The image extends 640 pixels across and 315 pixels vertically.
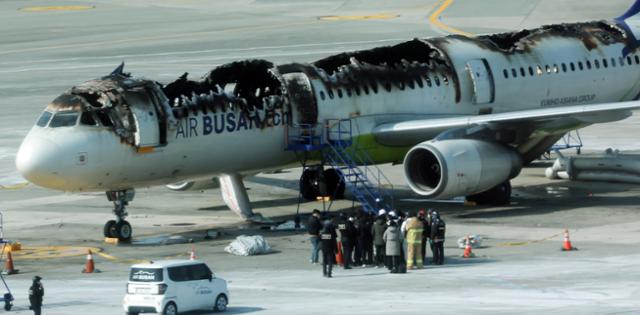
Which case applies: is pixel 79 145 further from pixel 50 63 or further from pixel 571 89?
pixel 50 63

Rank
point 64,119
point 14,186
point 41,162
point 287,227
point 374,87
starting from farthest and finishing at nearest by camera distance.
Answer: point 14,186 < point 374,87 < point 287,227 < point 64,119 < point 41,162

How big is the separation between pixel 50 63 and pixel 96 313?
74.9m

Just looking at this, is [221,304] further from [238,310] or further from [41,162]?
[41,162]

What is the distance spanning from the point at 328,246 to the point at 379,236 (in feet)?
5.44

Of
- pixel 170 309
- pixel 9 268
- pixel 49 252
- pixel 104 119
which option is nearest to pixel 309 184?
pixel 104 119

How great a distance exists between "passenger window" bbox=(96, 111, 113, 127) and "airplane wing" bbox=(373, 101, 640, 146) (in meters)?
10.5

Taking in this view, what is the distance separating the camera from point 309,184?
54.5m

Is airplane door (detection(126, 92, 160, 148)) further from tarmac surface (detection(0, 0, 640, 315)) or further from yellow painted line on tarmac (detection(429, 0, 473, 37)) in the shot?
yellow painted line on tarmac (detection(429, 0, 473, 37))

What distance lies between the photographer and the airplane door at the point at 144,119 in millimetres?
46938

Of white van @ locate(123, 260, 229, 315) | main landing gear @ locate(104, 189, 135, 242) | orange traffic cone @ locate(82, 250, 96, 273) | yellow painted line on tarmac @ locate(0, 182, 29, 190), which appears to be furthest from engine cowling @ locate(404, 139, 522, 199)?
yellow painted line on tarmac @ locate(0, 182, 29, 190)

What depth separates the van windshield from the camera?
33.8 meters

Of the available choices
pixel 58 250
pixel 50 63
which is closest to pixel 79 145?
pixel 58 250

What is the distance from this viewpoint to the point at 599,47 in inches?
2361

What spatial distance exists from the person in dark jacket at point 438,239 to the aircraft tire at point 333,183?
41.4 feet
